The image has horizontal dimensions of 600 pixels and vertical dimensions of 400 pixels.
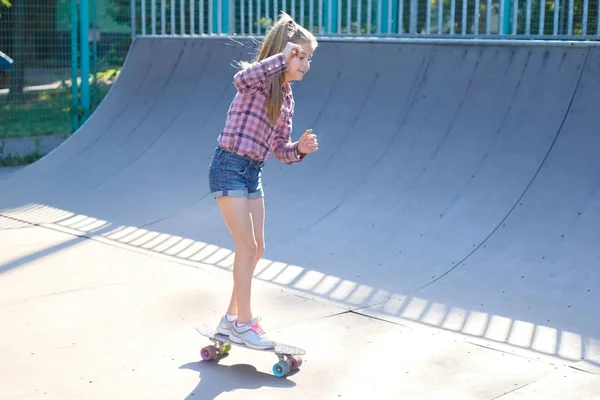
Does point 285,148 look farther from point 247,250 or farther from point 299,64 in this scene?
point 247,250

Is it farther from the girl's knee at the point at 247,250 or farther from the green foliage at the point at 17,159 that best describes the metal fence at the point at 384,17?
the girl's knee at the point at 247,250

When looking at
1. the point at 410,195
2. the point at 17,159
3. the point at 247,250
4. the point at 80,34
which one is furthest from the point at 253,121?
the point at 80,34

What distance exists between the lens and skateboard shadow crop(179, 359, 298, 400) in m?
4.30

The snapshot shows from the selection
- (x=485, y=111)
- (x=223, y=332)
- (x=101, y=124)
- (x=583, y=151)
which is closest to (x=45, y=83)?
(x=101, y=124)

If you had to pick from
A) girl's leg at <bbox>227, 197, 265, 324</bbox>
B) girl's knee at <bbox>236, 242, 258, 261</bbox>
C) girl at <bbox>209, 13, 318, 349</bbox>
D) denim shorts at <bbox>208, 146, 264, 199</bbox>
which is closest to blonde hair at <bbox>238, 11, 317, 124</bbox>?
girl at <bbox>209, 13, 318, 349</bbox>

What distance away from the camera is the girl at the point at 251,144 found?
448 cm

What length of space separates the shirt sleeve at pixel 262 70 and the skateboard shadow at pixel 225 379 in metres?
1.48

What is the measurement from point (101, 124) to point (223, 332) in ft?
24.0

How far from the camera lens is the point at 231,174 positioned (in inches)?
179

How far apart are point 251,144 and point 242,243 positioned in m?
0.51

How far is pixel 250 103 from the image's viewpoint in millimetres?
4543

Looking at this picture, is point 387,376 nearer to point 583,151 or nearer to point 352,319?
point 352,319

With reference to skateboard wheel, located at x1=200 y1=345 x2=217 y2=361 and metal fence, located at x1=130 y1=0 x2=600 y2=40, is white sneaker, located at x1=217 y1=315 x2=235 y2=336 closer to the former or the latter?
skateboard wheel, located at x1=200 y1=345 x2=217 y2=361

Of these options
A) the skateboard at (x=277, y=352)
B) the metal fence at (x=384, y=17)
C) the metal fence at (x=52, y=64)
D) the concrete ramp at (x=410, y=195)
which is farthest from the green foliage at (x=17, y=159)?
the skateboard at (x=277, y=352)
